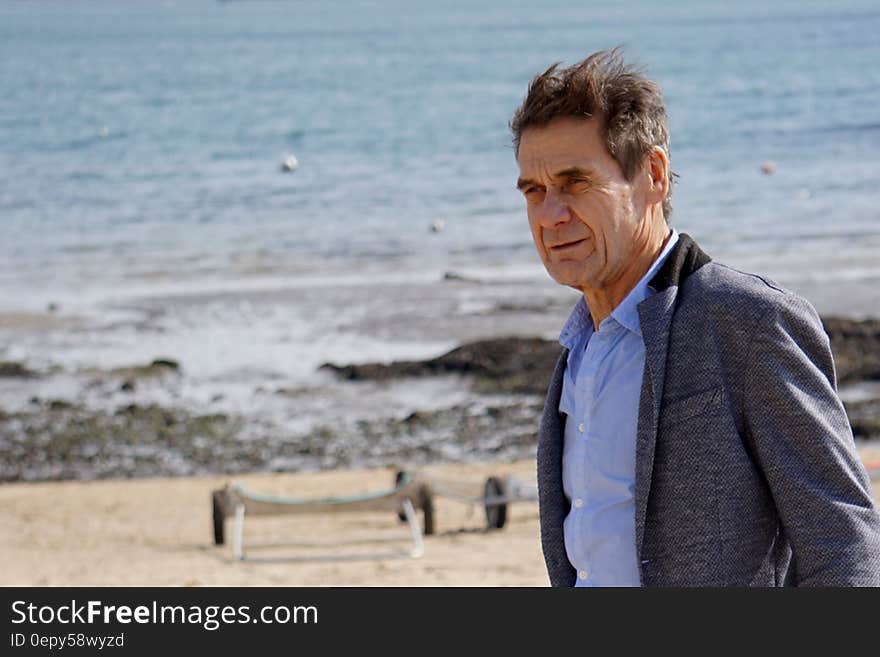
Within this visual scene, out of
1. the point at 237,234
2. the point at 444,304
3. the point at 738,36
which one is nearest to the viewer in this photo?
the point at 444,304

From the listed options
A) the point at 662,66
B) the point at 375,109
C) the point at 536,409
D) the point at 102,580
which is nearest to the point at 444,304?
the point at 536,409

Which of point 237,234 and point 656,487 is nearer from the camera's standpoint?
point 656,487

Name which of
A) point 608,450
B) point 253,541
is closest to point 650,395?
point 608,450

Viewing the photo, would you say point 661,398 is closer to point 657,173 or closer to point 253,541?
point 657,173

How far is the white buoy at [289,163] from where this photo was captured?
34344 millimetres

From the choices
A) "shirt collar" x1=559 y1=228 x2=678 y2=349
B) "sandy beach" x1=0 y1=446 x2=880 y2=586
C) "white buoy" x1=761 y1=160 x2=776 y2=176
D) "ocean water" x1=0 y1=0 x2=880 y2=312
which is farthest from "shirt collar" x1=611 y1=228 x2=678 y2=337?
"white buoy" x1=761 y1=160 x2=776 y2=176

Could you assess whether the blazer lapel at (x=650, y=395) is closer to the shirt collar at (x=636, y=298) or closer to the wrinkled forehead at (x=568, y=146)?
the shirt collar at (x=636, y=298)

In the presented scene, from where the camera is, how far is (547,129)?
2150 millimetres

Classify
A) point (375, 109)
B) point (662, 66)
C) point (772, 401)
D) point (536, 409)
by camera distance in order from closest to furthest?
point (772, 401), point (536, 409), point (375, 109), point (662, 66)

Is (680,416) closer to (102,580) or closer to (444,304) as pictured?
(102,580)

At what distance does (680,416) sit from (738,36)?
75015 mm

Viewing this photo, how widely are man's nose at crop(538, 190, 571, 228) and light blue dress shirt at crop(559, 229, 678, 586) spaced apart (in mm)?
170

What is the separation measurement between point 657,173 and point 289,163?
Answer: 3309 cm

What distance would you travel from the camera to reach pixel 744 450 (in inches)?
76.6
